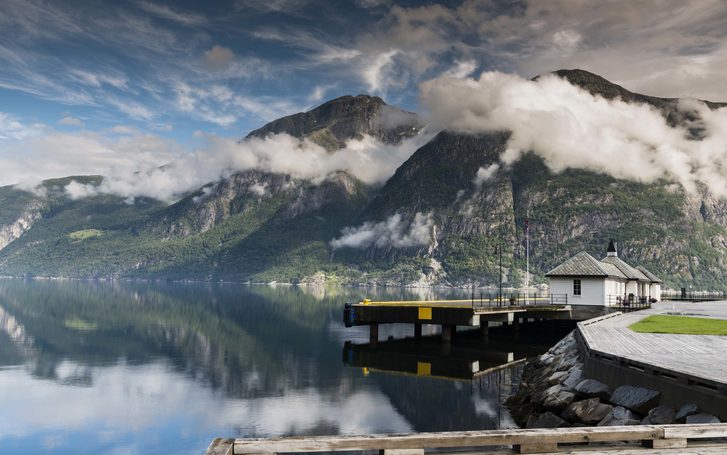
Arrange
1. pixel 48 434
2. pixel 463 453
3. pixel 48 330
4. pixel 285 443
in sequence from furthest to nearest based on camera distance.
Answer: pixel 48 330 → pixel 48 434 → pixel 463 453 → pixel 285 443

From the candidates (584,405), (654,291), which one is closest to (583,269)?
(654,291)

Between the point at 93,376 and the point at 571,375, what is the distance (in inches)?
1376

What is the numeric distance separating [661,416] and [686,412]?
3.58 feet

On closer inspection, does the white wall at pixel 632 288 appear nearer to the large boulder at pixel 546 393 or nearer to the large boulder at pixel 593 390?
the large boulder at pixel 546 393

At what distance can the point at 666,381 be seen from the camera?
63.4 feet

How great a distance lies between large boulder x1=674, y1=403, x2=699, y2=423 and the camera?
677 inches

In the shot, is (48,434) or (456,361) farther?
(456,361)

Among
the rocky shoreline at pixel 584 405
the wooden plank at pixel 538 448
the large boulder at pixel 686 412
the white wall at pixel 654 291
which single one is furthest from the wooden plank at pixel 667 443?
the white wall at pixel 654 291

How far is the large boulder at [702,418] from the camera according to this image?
1628 centimetres

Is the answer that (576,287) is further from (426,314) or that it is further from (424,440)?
(424,440)

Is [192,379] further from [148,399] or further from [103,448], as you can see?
[103,448]

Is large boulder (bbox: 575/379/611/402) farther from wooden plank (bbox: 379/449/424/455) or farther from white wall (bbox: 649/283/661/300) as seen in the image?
white wall (bbox: 649/283/661/300)

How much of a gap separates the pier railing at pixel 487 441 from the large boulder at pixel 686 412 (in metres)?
5.96

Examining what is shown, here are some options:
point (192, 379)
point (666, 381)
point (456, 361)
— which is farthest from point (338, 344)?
point (666, 381)
